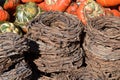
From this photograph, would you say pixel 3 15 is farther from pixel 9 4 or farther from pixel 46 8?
pixel 46 8

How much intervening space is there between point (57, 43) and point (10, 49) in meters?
0.77

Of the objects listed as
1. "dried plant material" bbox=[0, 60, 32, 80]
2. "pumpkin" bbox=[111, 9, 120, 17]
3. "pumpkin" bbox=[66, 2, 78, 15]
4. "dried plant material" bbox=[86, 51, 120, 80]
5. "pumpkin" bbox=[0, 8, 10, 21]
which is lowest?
"dried plant material" bbox=[86, 51, 120, 80]

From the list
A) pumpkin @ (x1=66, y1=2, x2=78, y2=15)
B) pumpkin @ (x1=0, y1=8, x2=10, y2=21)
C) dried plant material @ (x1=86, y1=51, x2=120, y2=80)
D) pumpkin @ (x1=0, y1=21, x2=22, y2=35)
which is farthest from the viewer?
pumpkin @ (x1=66, y1=2, x2=78, y2=15)

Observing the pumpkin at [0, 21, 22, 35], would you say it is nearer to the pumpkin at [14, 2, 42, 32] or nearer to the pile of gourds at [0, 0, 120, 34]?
the pile of gourds at [0, 0, 120, 34]

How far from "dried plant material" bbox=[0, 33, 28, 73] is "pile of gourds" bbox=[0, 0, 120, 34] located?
1232 millimetres

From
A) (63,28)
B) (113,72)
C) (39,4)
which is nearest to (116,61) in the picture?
(113,72)

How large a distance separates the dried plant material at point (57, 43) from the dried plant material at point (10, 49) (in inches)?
18.4

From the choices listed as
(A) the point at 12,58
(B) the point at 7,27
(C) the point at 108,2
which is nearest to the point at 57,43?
(A) the point at 12,58

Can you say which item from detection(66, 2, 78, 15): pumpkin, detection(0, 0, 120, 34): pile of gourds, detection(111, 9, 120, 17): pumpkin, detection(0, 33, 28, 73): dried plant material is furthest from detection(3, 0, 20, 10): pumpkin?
detection(0, 33, 28, 73): dried plant material

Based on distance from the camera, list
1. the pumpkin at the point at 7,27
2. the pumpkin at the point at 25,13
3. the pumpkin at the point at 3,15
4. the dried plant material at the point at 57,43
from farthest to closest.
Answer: the pumpkin at the point at 25,13 < the pumpkin at the point at 3,15 < the pumpkin at the point at 7,27 < the dried plant material at the point at 57,43

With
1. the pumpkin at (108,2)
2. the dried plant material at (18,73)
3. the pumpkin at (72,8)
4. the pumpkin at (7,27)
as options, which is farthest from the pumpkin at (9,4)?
the dried plant material at (18,73)

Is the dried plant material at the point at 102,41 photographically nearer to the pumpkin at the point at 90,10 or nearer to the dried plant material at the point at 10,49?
A: the pumpkin at the point at 90,10

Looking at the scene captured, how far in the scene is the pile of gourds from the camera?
5.40m

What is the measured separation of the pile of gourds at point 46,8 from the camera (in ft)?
17.7
